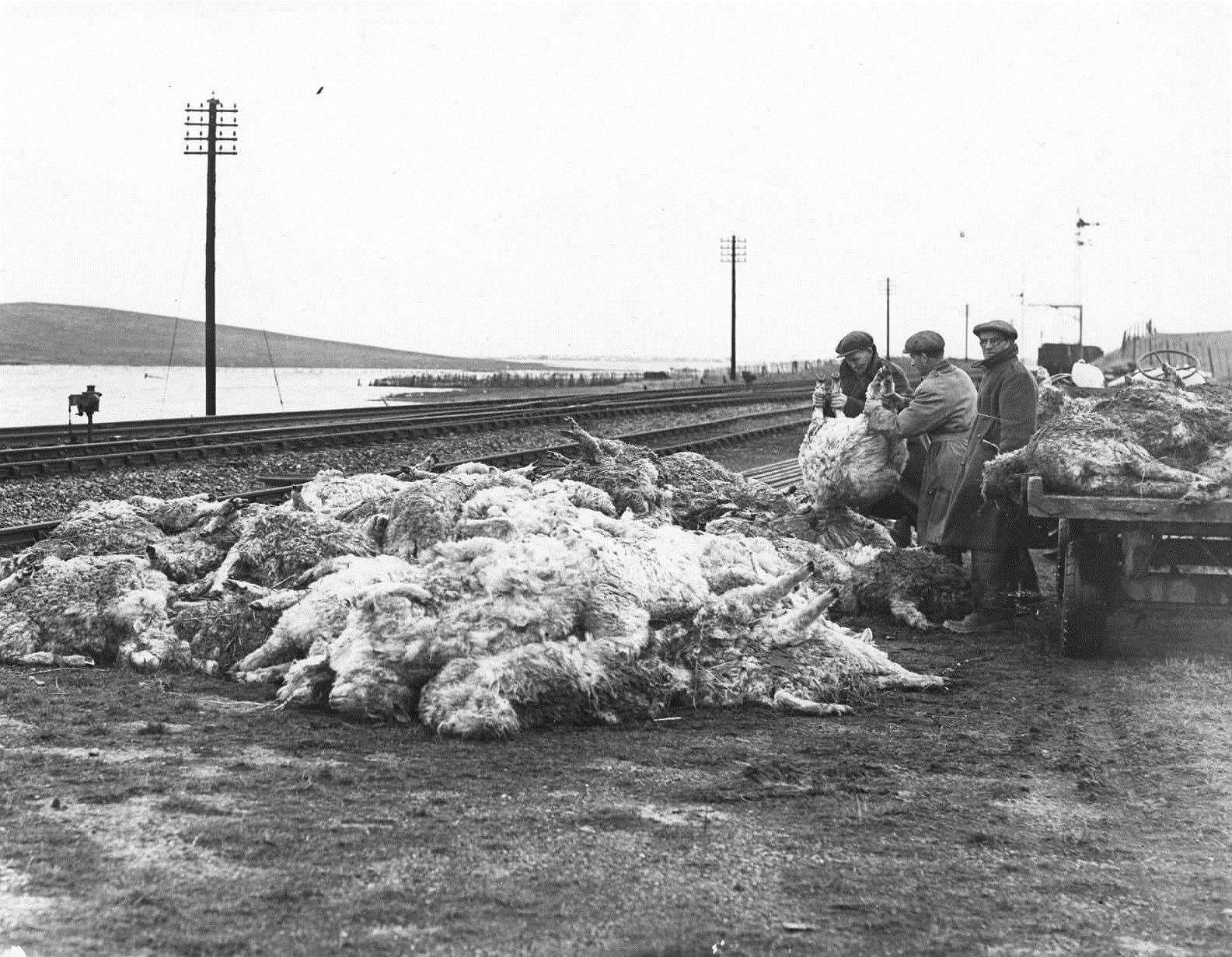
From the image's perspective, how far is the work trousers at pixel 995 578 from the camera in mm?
8477

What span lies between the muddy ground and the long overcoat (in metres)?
2.48

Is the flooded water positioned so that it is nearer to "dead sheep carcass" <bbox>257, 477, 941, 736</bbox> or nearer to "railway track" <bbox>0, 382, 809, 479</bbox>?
"railway track" <bbox>0, 382, 809, 479</bbox>

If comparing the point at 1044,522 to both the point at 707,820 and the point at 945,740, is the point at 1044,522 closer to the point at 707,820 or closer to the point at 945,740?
the point at 945,740

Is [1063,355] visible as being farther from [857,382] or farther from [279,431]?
[857,382]

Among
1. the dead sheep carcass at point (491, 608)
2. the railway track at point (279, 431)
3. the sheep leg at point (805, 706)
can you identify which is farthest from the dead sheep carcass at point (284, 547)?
the railway track at point (279, 431)

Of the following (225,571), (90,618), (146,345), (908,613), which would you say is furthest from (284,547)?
(146,345)

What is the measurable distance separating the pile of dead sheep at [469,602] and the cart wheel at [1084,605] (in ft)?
3.70

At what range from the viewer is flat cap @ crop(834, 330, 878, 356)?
1035 centimetres

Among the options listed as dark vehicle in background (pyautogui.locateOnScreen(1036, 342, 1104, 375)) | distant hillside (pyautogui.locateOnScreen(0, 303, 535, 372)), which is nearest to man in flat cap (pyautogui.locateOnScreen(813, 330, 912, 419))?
dark vehicle in background (pyautogui.locateOnScreen(1036, 342, 1104, 375))

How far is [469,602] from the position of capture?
20.6ft

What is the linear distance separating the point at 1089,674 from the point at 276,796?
4283 mm

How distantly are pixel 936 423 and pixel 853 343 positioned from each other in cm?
156

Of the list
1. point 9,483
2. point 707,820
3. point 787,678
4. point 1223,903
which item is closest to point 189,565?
point 787,678

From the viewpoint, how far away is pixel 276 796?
4723 mm
